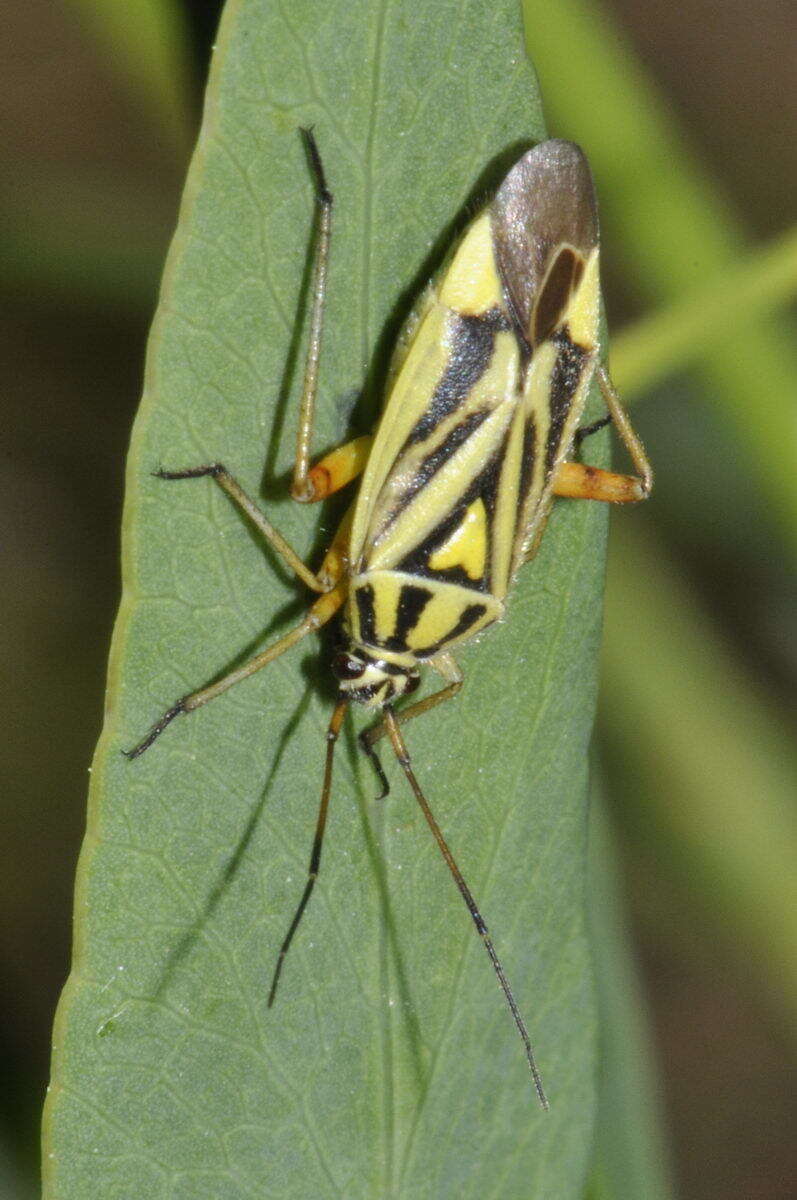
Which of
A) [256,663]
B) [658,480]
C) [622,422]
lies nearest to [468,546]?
[622,422]

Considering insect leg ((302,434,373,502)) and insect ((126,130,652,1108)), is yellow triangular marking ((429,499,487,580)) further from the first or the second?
insect leg ((302,434,373,502))

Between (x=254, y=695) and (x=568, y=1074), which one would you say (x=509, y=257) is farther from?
(x=568, y=1074)

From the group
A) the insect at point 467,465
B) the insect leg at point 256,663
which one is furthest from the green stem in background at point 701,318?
the insect leg at point 256,663

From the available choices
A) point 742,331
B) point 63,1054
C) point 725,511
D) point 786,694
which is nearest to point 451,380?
point 742,331

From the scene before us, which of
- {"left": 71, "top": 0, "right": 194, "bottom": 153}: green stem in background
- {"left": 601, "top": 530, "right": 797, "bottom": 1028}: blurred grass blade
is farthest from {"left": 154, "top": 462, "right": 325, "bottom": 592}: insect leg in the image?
{"left": 601, "top": 530, "right": 797, "bottom": 1028}: blurred grass blade

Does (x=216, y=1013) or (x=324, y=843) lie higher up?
(x=324, y=843)

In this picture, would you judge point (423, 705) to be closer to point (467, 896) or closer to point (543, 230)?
point (467, 896)
